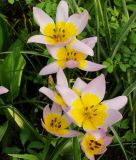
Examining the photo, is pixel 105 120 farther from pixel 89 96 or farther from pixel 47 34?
pixel 47 34

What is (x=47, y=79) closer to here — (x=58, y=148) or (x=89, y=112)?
(x=58, y=148)

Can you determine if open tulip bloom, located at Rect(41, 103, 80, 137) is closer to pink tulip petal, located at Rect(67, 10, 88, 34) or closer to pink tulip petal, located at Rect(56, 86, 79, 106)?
pink tulip petal, located at Rect(56, 86, 79, 106)

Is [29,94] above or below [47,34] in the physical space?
below

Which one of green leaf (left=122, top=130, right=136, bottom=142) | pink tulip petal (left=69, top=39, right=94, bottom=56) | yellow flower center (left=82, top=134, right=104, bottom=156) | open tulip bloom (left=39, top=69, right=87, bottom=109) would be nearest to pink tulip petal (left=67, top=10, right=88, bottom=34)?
pink tulip petal (left=69, top=39, right=94, bottom=56)

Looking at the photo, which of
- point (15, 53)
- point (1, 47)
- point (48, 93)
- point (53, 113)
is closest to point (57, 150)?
point (53, 113)

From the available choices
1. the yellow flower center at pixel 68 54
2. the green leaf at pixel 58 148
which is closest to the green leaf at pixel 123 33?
the yellow flower center at pixel 68 54

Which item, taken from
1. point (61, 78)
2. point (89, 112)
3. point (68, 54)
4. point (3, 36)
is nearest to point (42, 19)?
point (68, 54)
